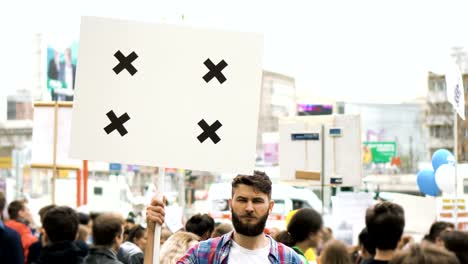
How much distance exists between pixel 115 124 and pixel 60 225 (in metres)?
2.26

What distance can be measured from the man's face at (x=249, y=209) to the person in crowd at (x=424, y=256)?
106 centimetres

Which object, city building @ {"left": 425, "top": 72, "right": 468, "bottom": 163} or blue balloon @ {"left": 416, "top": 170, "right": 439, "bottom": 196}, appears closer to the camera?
blue balloon @ {"left": 416, "top": 170, "right": 439, "bottom": 196}

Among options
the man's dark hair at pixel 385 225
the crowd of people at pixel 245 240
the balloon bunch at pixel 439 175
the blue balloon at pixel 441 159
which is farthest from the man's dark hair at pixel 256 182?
the blue balloon at pixel 441 159

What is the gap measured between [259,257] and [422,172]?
1541 centimetres

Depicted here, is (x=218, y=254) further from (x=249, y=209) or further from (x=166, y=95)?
(x=166, y=95)

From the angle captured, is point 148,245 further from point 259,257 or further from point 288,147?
point 288,147

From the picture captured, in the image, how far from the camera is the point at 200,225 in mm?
7441

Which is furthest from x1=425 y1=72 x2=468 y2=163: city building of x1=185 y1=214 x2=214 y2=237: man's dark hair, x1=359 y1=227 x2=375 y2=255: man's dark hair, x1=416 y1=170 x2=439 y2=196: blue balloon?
x1=359 y1=227 x2=375 y2=255: man's dark hair

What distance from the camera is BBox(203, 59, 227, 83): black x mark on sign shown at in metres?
4.55

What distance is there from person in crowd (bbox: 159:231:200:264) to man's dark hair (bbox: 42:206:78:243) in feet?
2.58

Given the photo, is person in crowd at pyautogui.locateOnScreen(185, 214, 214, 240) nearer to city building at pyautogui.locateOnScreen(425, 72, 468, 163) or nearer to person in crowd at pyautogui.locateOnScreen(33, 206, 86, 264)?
person in crowd at pyautogui.locateOnScreen(33, 206, 86, 264)

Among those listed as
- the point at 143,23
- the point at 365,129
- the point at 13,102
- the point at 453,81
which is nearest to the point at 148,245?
the point at 143,23

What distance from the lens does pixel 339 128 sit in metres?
12.0

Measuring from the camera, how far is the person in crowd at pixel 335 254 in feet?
23.1
